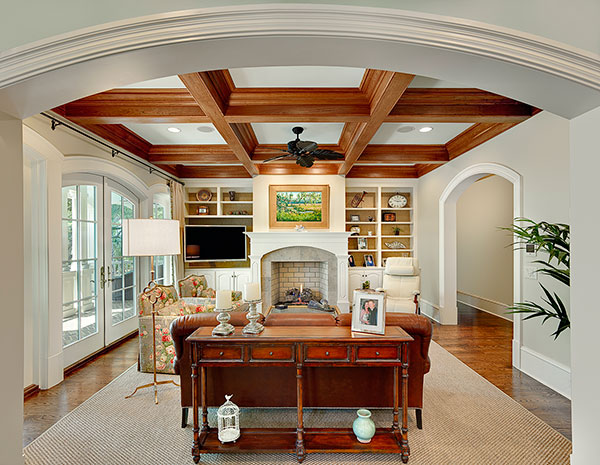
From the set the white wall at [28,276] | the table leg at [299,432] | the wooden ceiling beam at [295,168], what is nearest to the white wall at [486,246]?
the wooden ceiling beam at [295,168]

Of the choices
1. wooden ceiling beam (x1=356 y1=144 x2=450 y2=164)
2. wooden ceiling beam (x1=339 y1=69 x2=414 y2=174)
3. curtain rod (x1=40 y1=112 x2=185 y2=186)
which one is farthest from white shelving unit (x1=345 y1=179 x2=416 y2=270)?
curtain rod (x1=40 y1=112 x2=185 y2=186)

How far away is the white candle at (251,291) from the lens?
2178mm

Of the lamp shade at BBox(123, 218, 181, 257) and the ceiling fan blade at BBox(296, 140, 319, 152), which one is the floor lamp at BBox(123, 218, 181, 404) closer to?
the lamp shade at BBox(123, 218, 181, 257)

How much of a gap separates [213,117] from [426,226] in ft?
14.8

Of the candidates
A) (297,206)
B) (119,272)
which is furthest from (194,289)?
(297,206)

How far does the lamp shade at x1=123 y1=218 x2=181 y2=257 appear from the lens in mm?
2828

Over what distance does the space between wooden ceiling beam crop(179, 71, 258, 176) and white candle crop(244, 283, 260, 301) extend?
4.90 ft

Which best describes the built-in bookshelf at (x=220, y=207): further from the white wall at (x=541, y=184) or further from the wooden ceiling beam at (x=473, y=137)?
the white wall at (x=541, y=184)

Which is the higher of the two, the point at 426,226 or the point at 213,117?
the point at 213,117

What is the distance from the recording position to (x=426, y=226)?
20.4 ft

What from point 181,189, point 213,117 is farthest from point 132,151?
point 213,117

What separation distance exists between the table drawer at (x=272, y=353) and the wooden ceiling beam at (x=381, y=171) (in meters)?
5.04

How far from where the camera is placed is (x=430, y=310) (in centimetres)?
590

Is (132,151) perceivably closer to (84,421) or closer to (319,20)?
(84,421)
